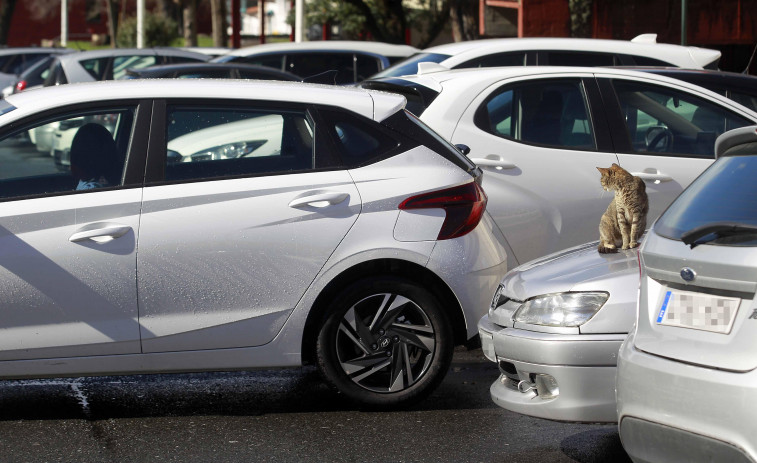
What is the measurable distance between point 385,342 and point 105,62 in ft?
41.4

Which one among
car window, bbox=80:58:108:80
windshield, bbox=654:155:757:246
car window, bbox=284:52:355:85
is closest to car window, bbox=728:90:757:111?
windshield, bbox=654:155:757:246

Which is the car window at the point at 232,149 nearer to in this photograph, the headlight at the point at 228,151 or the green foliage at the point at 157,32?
the headlight at the point at 228,151

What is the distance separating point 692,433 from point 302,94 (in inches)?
114

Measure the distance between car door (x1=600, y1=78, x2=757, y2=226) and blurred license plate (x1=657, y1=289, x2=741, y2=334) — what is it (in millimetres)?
3628

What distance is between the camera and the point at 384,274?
227 inches

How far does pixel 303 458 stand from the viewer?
5.09 meters

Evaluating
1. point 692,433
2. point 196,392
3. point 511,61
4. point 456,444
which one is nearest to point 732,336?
point 692,433

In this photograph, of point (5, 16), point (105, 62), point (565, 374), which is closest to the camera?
point (565, 374)

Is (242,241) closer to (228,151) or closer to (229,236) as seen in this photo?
(229,236)

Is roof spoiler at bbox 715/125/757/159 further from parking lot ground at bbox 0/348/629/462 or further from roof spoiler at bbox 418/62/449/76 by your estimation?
roof spoiler at bbox 418/62/449/76

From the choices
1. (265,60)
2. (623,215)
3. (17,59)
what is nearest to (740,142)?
(623,215)

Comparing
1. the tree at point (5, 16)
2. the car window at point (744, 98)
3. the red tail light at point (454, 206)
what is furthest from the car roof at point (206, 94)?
the tree at point (5, 16)

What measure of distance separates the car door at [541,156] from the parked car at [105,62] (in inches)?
401

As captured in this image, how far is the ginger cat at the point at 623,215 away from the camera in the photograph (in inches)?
219
